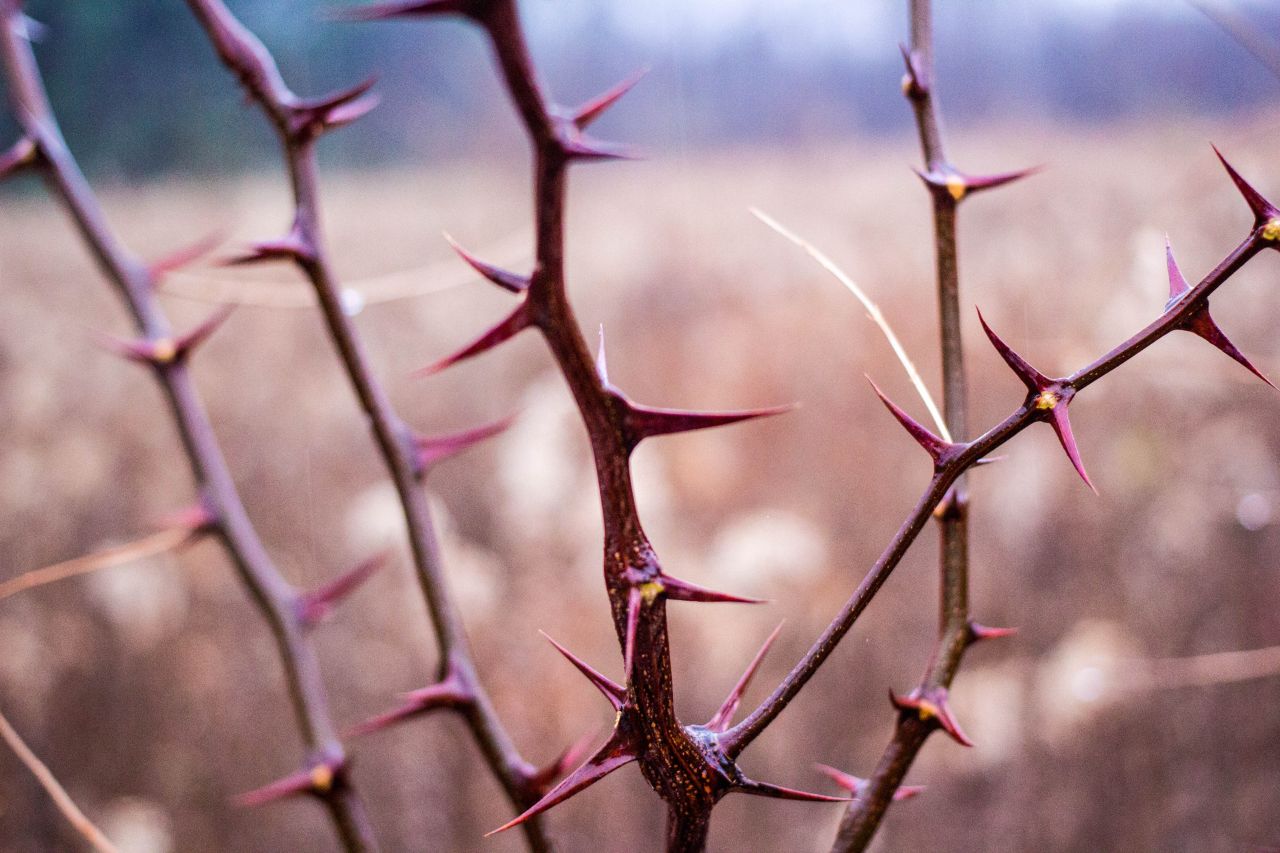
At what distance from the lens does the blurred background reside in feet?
1.85

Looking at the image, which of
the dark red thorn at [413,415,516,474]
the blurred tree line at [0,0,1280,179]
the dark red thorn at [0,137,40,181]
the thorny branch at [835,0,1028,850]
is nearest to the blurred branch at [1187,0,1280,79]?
the blurred tree line at [0,0,1280,179]

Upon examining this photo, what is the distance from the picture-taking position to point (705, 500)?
65cm

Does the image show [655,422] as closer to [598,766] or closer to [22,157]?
[598,766]

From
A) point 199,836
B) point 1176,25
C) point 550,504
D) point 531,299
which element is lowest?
point 199,836

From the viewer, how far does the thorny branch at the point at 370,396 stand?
0.26m

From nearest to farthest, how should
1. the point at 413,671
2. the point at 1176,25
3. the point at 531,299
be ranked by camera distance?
the point at 531,299 < the point at 1176,25 < the point at 413,671

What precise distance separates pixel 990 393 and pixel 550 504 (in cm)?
29

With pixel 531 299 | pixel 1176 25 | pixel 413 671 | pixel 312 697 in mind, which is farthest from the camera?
pixel 413 671

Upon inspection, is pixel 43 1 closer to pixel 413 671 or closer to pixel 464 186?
pixel 464 186

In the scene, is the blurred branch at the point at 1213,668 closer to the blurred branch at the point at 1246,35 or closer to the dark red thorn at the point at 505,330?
the blurred branch at the point at 1246,35

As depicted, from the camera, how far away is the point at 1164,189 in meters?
0.56

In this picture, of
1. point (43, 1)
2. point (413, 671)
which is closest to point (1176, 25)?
point (413, 671)

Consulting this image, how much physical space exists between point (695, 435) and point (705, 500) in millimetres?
46

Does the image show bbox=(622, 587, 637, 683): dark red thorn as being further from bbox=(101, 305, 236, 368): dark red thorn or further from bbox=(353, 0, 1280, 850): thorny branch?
bbox=(101, 305, 236, 368): dark red thorn
